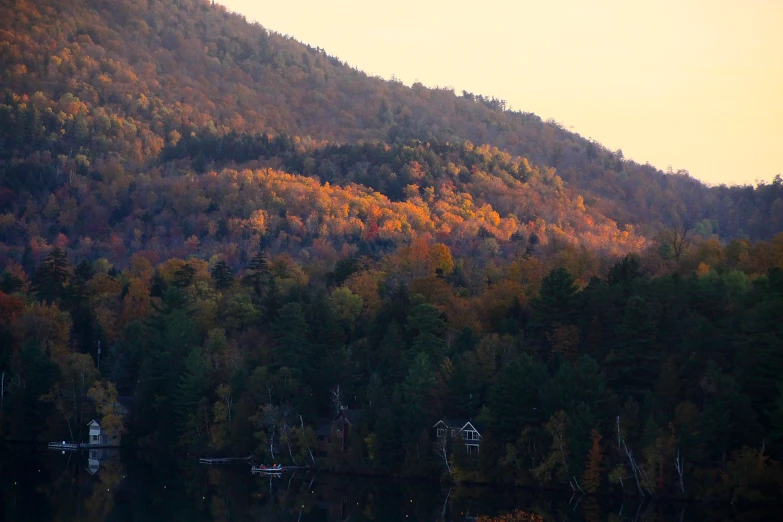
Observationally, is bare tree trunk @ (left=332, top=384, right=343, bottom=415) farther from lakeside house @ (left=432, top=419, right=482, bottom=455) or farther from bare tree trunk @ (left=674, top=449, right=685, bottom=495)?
bare tree trunk @ (left=674, top=449, right=685, bottom=495)

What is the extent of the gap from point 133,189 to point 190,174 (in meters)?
9.82

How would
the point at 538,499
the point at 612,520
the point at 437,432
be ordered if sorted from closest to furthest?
the point at 612,520 → the point at 538,499 → the point at 437,432

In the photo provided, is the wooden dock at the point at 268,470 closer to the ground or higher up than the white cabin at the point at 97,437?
closer to the ground

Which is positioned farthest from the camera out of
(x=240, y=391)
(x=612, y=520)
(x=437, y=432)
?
(x=240, y=391)

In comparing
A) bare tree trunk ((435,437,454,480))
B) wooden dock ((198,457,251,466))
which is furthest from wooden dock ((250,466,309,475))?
bare tree trunk ((435,437,454,480))

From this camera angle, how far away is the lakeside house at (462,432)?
60375 mm

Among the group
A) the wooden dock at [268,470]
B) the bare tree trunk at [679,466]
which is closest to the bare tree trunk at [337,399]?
the wooden dock at [268,470]

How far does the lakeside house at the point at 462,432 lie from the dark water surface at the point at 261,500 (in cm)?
283

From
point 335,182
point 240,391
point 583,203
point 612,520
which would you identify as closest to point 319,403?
point 240,391

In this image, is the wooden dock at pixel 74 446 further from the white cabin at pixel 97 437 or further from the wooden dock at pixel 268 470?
the wooden dock at pixel 268 470

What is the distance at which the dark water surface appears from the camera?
49719 mm

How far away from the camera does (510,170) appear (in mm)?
195250

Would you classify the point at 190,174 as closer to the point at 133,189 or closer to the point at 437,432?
the point at 133,189

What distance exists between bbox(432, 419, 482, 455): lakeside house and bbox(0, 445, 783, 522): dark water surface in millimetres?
2833
